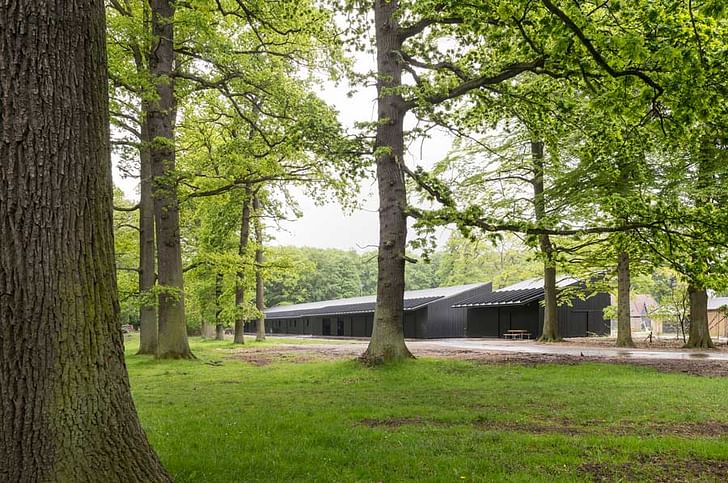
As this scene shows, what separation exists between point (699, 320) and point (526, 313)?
625 inches

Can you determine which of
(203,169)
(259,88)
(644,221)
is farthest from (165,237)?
(644,221)

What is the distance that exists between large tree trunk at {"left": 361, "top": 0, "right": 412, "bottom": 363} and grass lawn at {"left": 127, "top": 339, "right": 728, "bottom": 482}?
1.86m

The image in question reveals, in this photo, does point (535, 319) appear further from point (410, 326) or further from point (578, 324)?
point (410, 326)

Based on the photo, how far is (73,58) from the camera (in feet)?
11.5

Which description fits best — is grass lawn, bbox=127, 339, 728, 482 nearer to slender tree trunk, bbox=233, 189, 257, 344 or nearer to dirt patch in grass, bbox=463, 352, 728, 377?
dirt patch in grass, bbox=463, 352, 728, 377

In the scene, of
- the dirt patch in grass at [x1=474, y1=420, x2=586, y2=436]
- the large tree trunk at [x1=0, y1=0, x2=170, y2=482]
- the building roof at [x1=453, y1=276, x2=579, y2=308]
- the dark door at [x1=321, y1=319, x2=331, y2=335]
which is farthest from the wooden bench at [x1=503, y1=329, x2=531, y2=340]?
the large tree trunk at [x1=0, y1=0, x2=170, y2=482]

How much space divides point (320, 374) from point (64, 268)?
32.2 ft

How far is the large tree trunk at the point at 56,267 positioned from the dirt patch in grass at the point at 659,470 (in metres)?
3.77

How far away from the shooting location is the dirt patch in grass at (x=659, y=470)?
15.1ft

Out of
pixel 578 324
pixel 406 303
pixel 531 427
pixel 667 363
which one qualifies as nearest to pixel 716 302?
pixel 578 324

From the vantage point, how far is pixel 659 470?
15.9 feet

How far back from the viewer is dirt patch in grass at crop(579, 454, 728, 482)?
15.1ft

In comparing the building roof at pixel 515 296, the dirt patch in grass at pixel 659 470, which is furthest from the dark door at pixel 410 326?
the dirt patch in grass at pixel 659 470

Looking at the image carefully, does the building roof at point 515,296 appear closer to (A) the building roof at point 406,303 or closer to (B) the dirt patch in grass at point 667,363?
(A) the building roof at point 406,303
